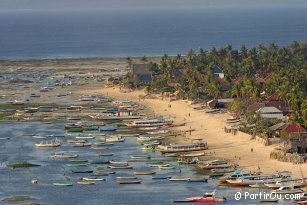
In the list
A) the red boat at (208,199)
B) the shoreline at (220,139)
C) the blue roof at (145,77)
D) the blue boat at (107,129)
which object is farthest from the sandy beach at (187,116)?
the red boat at (208,199)

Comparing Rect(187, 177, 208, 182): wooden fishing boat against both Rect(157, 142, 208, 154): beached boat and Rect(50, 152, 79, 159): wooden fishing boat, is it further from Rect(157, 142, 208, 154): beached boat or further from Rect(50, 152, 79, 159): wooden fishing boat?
Rect(50, 152, 79, 159): wooden fishing boat

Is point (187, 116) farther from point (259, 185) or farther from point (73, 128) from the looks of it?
point (259, 185)

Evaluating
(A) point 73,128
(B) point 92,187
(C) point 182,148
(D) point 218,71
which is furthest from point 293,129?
(D) point 218,71

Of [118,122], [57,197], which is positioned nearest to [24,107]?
[118,122]

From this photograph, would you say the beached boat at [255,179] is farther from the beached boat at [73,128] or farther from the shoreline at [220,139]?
the beached boat at [73,128]

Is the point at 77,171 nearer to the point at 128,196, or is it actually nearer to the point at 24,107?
the point at 128,196
